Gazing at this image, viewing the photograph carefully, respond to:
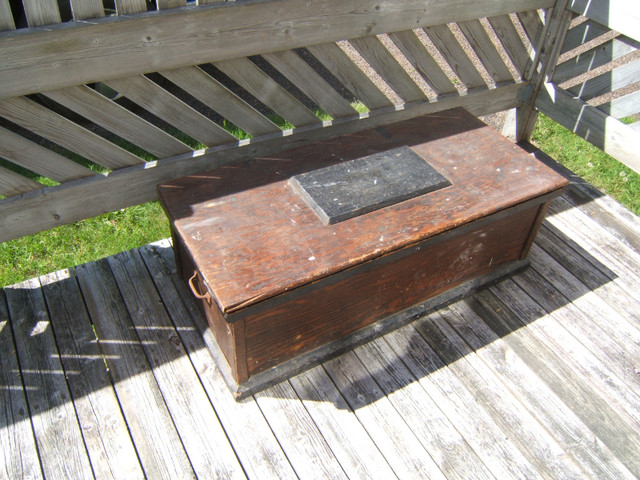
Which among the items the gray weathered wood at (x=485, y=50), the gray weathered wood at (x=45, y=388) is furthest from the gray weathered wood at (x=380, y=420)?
the gray weathered wood at (x=485, y=50)

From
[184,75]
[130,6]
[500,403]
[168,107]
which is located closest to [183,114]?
[168,107]

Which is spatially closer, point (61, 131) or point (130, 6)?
point (130, 6)

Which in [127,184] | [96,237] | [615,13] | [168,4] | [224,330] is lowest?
[96,237]

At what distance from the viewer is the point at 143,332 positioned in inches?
96.5

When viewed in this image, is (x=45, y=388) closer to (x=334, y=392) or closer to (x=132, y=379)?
(x=132, y=379)

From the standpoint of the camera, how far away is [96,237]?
3.16m

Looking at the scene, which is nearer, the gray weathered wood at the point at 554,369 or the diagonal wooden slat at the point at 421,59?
the gray weathered wood at the point at 554,369

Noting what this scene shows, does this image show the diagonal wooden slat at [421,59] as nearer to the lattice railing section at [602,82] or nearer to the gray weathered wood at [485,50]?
the gray weathered wood at [485,50]

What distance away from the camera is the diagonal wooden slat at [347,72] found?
2551 millimetres

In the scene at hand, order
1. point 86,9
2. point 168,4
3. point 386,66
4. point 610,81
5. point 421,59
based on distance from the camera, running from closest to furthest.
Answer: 1. point 86,9
2. point 168,4
3. point 386,66
4. point 421,59
5. point 610,81

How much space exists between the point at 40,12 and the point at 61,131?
0.48 meters

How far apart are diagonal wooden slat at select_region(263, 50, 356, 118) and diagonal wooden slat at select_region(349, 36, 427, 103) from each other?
0.24m

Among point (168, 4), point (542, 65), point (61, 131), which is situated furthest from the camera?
point (542, 65)

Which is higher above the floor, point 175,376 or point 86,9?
point 86,9
